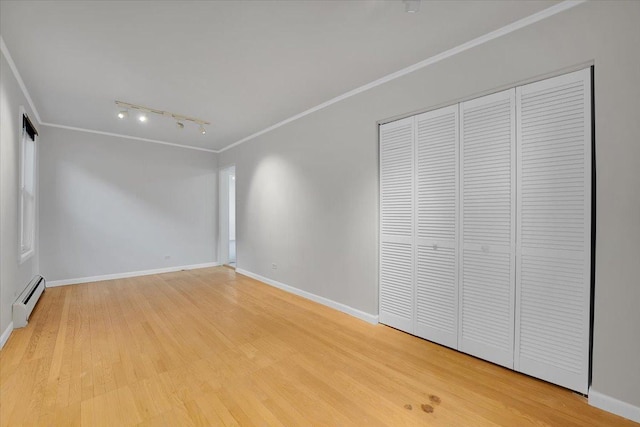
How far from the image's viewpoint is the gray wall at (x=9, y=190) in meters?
2.62

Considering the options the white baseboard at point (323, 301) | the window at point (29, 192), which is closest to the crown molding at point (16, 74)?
the window at point (29, 192)

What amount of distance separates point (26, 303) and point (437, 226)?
465cm

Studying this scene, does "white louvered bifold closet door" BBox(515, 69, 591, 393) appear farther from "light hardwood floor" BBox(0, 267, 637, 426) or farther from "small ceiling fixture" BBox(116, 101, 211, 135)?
"small ceiling fixture" BBox(116, 101, 211, 135)

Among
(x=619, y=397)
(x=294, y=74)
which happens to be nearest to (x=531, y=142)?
(x=619, y=397)

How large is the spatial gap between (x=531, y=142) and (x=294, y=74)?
2.25m

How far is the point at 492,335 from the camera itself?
7.63ft

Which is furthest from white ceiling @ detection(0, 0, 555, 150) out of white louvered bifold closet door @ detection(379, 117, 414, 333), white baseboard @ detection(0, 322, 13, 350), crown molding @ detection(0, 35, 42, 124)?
white baseboard @ detection(0, 322, 13, 350)

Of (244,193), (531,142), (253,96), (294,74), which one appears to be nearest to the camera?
(531,142)

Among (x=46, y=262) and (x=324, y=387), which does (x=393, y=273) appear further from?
(x=46, y=262)

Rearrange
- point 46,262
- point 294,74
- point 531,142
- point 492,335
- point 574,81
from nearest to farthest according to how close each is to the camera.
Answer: point 574,81 < point 531,142 < point 492,335 < point 294,74 < point 46,262

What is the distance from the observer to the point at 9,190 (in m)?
2.91

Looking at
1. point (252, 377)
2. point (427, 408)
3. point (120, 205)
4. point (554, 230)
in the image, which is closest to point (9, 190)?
point (120, 205)

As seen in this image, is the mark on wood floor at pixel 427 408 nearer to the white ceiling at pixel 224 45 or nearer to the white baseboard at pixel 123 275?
the white ceiling at pixel 224 45

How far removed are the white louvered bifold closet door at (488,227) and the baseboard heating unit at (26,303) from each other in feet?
14.8
